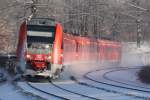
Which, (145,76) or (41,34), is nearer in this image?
(41,34)

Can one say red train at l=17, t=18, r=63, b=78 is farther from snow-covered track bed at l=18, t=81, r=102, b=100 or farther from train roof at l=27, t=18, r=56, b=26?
snow-covered track bed at l=18, t=81, r=102, b=100

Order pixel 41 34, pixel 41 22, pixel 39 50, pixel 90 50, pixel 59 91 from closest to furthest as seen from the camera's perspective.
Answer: pixel 59 91 → pixel 39 50 → pixel 41 34 → pixel 41 22 → pixel 90 50

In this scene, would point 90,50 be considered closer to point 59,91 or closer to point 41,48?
Answer: point 41,48

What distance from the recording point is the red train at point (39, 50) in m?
25.5

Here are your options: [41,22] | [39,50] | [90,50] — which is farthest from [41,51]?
[90,50]

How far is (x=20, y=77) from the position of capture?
1102 inches

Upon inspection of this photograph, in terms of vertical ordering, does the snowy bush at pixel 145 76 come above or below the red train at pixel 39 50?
below

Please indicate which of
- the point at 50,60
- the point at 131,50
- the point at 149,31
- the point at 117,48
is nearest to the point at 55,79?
the point at 50,60

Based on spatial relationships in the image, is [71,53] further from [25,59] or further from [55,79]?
[25,59]

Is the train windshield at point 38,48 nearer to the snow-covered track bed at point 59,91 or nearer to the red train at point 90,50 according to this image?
the snow-covered track bed at point 59,91

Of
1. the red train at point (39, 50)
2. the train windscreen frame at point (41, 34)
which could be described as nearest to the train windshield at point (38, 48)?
the red train at point (39, 50)

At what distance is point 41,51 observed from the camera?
84.0 feet

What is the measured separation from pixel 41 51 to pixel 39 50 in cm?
11

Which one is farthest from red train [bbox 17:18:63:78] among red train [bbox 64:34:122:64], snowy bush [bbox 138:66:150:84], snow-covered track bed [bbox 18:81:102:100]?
snowy bush [bbox 138:66:150:84]
